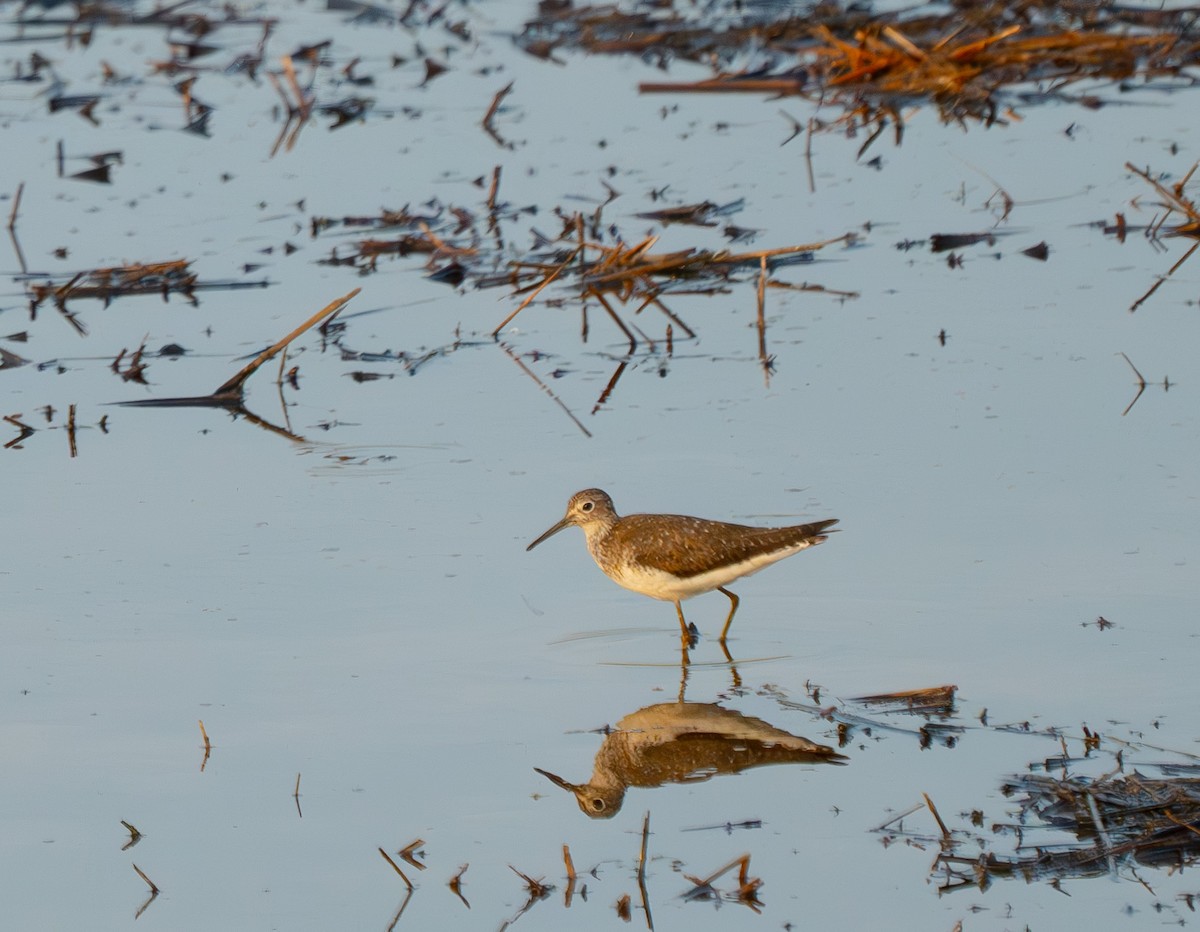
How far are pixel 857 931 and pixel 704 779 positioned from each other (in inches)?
42.2

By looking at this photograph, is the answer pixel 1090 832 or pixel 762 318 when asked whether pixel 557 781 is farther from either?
pixel 762 318

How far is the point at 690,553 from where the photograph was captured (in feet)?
23.3

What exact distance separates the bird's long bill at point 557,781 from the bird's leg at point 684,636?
3.59 ft

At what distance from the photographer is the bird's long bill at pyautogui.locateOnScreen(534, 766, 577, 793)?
588cm

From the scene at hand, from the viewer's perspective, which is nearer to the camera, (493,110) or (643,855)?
(643,855)

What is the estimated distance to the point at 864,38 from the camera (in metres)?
15.6

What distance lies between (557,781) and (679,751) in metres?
0.46

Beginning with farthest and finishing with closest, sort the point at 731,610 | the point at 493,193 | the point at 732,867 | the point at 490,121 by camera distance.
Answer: the point at 490,121 < the point at 493,193 < the point at 731,610 < the point at 732,867

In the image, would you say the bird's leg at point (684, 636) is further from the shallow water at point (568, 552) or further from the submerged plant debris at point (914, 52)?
the submerged plant debris at point (914, 52)

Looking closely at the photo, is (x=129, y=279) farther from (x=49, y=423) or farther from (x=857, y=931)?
(x=857, y=931)

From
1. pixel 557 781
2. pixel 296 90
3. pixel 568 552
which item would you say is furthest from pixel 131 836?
pixel 296 90

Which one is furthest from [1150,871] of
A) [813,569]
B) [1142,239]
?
[1142,239]

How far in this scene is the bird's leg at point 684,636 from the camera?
274 inches

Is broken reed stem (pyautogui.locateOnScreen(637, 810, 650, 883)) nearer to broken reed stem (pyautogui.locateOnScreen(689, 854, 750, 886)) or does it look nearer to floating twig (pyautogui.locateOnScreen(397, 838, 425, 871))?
broken reed stem (pyautogui.locateOnScreen(689, 854, 750, 886))
